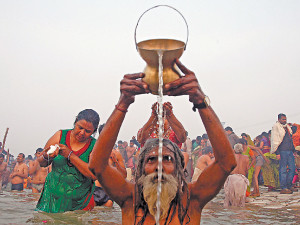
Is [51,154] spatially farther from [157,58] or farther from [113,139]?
[157,58]

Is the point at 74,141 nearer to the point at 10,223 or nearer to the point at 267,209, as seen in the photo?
the point at 10,223

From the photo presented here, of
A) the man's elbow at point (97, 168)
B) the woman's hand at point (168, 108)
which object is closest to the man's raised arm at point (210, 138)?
the man's elbow at point (97, 168)

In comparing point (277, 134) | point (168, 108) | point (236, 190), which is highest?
point (277, 134)

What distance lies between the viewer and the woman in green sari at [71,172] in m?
4.07

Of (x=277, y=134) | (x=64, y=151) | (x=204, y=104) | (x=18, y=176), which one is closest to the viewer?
(x=204, y=104)

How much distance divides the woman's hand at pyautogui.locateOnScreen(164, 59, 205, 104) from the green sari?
2482 millimetres

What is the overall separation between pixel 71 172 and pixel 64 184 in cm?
19

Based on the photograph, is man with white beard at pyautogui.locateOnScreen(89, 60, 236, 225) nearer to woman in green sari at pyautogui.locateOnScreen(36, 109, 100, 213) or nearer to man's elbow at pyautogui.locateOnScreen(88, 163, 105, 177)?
man's elbow at pyautogui.locateOnScreen(88, 163, 105, 177)

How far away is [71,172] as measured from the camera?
4.13 m

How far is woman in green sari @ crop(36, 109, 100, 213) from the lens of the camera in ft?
13.4

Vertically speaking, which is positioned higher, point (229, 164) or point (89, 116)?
point (89, 116)

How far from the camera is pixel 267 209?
6957mm

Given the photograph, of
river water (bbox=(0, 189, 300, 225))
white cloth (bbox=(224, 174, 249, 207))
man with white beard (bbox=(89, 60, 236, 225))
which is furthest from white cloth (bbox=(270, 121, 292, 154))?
man with white beard (bbox=(89, 60, 236, 225))

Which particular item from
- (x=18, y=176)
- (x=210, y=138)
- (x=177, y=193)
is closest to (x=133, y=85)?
(x=210, y=138)
